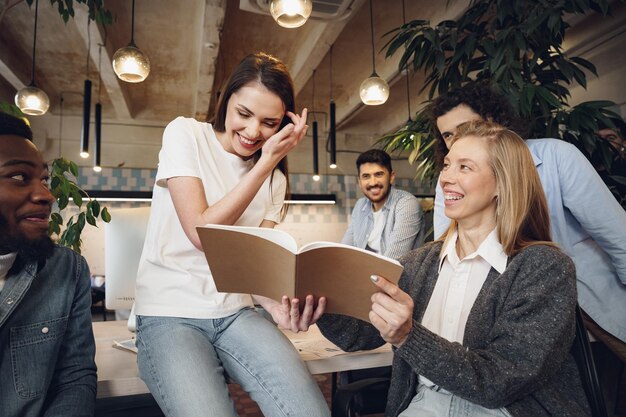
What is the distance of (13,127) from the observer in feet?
3.76

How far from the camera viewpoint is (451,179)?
138 cm

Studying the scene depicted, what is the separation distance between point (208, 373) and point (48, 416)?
401 millimetres

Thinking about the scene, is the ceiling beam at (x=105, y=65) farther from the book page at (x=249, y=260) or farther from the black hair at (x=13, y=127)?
the book page at (x=249, y=260)

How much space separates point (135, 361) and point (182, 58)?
5042 millimetres

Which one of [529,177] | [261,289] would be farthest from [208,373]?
[529,177]

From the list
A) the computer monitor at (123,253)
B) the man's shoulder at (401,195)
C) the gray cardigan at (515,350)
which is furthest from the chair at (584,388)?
the man's shoulder at (401,195)

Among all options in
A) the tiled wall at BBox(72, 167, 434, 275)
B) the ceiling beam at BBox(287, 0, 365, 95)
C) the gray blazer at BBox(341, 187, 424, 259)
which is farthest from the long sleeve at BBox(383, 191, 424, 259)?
the tiled wall at BBox(72, 167, 434, 275)

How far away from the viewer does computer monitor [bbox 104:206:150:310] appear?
1.68m

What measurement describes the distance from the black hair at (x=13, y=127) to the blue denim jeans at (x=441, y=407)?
49.6 inches

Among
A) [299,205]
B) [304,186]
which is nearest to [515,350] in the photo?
[299,205]

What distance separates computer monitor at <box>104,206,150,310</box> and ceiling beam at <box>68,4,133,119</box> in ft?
Result: 9.28

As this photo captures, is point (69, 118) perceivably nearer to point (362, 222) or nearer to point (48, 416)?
A: point (362, 222)

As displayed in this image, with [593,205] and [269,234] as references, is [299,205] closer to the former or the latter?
[593,205]

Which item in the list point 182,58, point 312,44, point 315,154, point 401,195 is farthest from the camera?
point 315,154
